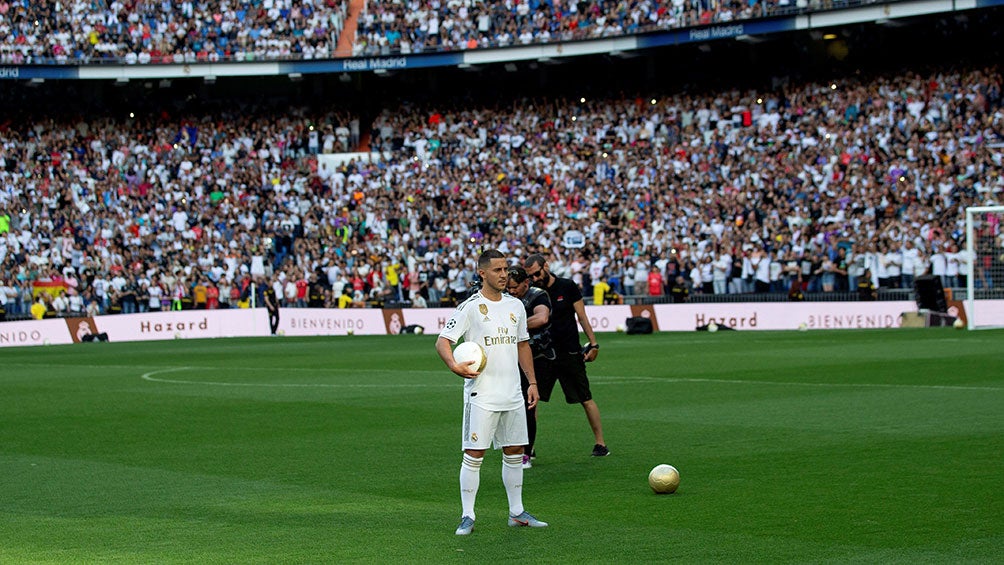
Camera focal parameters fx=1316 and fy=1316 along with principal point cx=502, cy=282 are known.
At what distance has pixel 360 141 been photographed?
56812 millimetres

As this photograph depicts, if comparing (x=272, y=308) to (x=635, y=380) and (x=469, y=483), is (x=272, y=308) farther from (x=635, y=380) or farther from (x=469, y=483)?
(x=469, y=483)

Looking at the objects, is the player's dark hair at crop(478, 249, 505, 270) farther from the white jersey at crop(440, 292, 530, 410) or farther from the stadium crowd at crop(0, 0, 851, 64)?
the stadium crowd at crop(0, 0, 851, 64)

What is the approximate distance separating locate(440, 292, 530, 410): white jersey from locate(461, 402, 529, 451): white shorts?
53 millimetres

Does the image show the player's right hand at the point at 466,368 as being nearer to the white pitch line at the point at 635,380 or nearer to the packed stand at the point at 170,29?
the white pitch line at the point at 635,380

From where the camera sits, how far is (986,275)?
34500mm

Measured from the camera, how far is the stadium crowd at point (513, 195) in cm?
4041

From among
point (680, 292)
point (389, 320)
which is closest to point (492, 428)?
point (680, 292)

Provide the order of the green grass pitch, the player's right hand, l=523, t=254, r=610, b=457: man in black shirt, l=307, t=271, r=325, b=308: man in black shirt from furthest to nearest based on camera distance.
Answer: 1. l=307, t=271, r=325, b=308: man in black shirt
2. l=523, t=254, r=610, b=457: man in black shirt
3. the player's right hand
4. the green grass pitch

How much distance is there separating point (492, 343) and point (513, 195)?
39.2 m

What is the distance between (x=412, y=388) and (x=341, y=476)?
9367 mm

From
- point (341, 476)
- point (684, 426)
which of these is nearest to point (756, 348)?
point (684, 426)

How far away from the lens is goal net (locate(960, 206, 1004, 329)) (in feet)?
108

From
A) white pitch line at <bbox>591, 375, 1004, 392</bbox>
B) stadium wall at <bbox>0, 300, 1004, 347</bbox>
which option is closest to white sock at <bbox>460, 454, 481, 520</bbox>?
white pitch line at <bbox>591, 375, 1004, 392</bbox>

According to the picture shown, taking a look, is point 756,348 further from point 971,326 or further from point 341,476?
point 341,476
